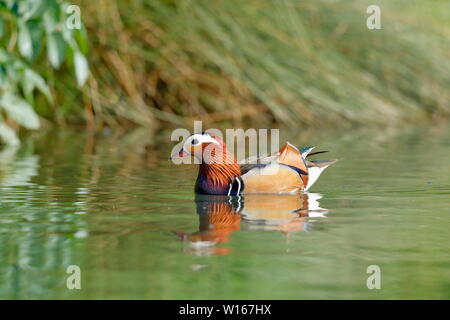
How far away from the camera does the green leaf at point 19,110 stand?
8547mm

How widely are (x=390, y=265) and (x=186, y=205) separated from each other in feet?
7.07

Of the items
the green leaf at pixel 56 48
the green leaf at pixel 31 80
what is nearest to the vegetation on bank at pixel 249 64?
the green leaf at pixel 31 80

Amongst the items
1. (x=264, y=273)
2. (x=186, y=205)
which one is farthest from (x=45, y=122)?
(x=264, y=273)

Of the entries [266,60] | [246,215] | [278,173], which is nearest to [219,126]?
[266,60]

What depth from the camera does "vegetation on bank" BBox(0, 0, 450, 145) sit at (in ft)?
41.7

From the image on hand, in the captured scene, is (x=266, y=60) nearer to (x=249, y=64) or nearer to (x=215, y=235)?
Result: (x=249, y=64)

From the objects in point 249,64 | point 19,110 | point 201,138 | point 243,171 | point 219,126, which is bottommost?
point 243,171

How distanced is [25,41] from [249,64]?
5.90m

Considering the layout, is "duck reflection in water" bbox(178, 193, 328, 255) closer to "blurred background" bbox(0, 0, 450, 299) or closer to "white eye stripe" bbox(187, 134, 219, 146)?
"blurred background" bbox(0, 0, 450, 299)

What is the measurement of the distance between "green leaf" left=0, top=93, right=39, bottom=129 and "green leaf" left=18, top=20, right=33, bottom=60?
1285 mm

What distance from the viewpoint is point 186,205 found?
243 inches

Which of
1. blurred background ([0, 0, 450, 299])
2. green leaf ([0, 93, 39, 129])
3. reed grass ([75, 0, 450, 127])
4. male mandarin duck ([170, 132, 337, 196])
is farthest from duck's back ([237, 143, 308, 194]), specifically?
reed grass ([75, 0, 450, 127])

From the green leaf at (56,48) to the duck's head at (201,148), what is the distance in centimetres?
130

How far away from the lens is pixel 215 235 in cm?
498
